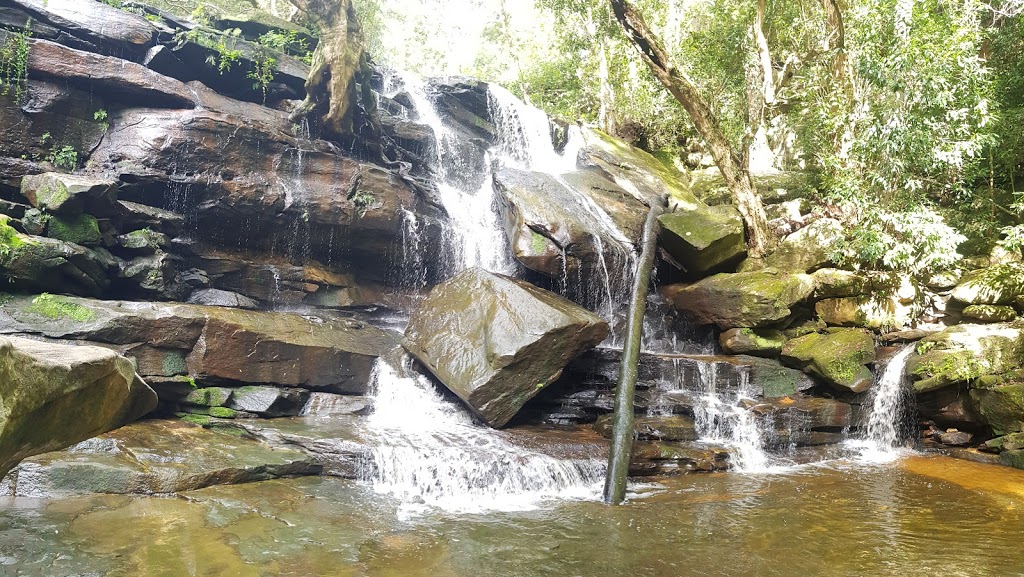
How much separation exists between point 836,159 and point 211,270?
12.6 m

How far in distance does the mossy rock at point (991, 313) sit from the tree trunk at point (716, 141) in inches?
147

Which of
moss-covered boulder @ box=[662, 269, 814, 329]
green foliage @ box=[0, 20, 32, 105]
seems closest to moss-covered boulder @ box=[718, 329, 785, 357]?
moss-covered boulder @ box=[662, 269, 814, 329]

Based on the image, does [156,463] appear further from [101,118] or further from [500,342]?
[101,118]

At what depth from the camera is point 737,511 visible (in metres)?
6.23

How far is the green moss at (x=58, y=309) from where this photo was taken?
791 cm

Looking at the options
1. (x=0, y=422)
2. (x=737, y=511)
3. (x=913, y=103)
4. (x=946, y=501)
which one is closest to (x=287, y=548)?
(x=0, y=422)

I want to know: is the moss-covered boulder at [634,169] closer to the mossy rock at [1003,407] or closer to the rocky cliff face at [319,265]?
the rocky cliff face at [319,265]

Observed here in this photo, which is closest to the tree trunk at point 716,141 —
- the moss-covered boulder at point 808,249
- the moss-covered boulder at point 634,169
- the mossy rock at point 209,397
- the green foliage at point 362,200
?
the moss-covered boulder at point 808,249

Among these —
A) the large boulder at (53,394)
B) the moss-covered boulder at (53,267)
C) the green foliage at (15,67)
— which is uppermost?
the green foliage at (15,67)

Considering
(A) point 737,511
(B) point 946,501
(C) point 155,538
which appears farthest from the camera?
(B) point 946,501

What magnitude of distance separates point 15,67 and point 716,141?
13257 mm

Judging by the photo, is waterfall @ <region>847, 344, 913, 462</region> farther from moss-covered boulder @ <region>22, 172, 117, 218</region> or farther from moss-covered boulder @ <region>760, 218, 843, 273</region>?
moss-covered boulder @ <region>22, 172, 117, 218</region>

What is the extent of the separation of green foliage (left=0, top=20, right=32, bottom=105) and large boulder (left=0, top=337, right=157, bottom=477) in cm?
986

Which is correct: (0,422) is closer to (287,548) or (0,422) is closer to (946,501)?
(287,548)
